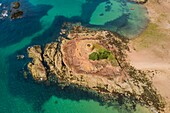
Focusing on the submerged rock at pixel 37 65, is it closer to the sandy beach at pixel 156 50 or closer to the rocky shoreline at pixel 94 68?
the rocky shoreline at pixel 94 68

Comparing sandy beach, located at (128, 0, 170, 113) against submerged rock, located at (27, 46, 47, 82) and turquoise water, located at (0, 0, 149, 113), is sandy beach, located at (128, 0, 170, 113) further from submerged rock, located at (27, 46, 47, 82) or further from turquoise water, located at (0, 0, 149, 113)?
submerged rock, located at (27, 46, 47, 82)

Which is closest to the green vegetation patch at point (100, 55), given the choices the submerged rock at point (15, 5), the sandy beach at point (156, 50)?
the sandy beach at point (156, 50)

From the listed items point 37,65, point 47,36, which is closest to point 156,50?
point 47,36

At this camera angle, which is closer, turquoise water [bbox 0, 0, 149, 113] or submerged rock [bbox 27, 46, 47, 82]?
turquoise water [bbox 0, 0, 149, 113]

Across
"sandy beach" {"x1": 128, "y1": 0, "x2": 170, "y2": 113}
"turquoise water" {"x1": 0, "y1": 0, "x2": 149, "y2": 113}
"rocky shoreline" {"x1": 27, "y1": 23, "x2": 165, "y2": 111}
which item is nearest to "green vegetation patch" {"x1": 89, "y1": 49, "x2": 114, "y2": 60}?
"rocky shoreline" {"x1": 27, "y1": 23, "x2": 165, "y2": 111}

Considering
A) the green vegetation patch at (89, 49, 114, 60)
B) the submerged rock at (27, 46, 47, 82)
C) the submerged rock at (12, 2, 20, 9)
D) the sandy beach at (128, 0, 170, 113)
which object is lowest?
the sandy beach at (128, 0, 170, 113)

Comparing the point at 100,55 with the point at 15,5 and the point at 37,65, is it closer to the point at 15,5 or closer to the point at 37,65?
the point at 37,65
